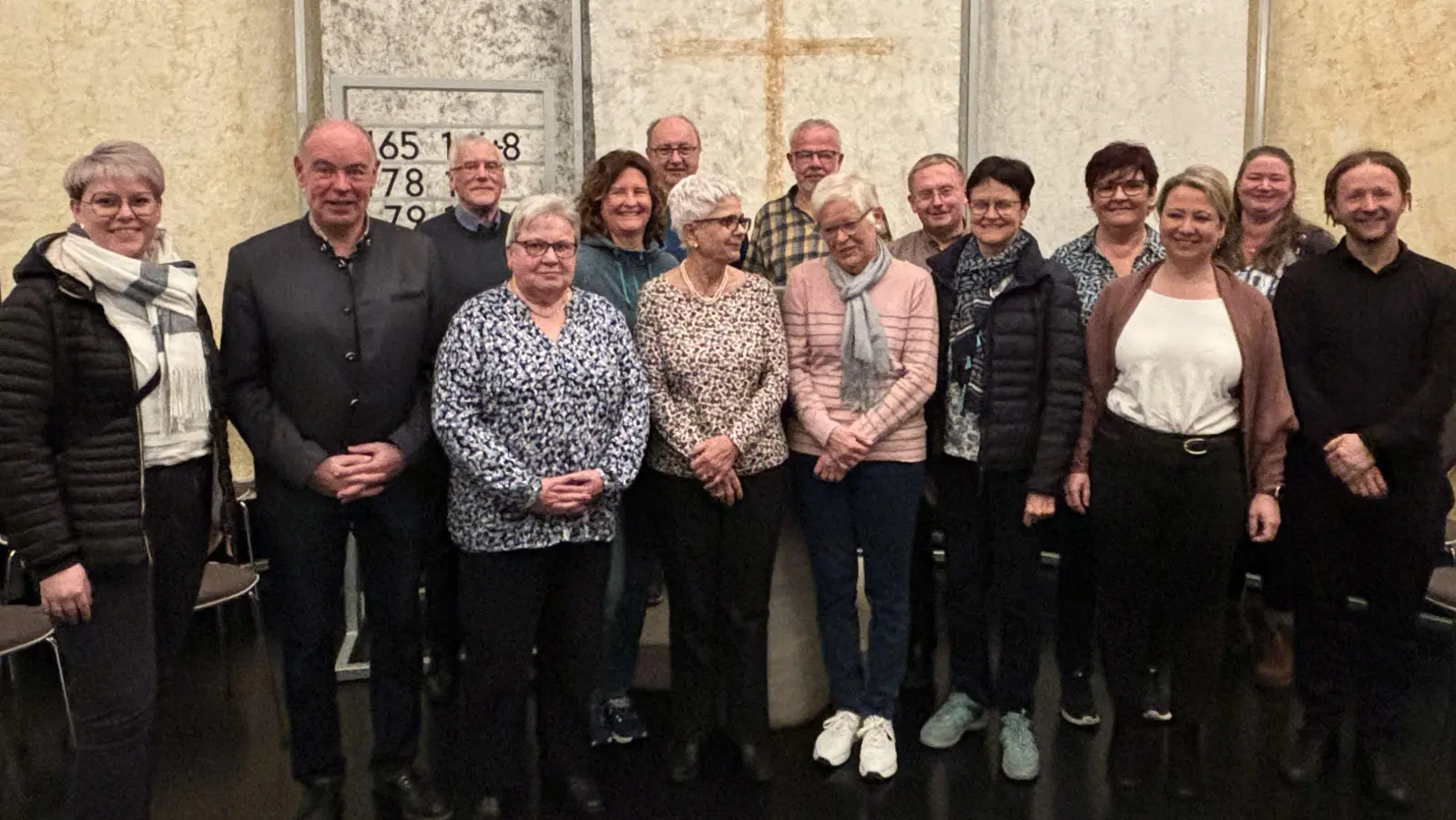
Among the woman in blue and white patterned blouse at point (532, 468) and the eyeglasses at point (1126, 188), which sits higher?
the eyeglasses at point (1126, 188)

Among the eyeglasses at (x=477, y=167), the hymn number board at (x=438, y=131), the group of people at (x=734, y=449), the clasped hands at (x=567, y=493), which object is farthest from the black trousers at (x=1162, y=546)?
the hymn number board at (x=438, y=131)

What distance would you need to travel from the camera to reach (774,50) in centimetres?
475

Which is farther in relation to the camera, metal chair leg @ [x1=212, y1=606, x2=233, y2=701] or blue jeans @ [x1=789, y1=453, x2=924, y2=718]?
metal chair leg @ [x1=212, y1=606, x2=233, y2=701]

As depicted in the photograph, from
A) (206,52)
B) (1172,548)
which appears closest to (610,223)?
(1172,548)

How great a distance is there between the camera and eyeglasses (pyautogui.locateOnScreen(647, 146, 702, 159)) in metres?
3.65

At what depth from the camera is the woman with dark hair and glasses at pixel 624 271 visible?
2.93 metres

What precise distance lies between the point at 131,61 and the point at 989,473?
12.8 ft

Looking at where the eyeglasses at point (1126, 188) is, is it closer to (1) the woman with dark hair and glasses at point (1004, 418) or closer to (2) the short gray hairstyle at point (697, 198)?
(1) the woman with dark hair and glasses at point (1004, 418)

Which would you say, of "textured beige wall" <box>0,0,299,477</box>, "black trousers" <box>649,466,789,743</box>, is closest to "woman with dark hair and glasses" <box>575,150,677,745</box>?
"black trousers" <box>649,466,789,743</box>

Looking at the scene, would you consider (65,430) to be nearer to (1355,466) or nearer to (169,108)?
(1355,466)

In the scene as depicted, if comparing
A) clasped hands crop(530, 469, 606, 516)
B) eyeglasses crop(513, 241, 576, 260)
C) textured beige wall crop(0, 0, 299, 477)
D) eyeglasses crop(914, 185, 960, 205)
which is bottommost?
clasped hands crop(530, 469, 606, 516)

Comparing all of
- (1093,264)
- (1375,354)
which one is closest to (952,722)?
(1093,264)

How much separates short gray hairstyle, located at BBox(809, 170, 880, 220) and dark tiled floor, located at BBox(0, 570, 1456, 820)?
4.93 ft

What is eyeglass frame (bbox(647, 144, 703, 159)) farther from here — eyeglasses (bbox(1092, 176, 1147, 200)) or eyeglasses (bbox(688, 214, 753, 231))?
eyeglasses (bbox(1092, 176, 1147, 200))
